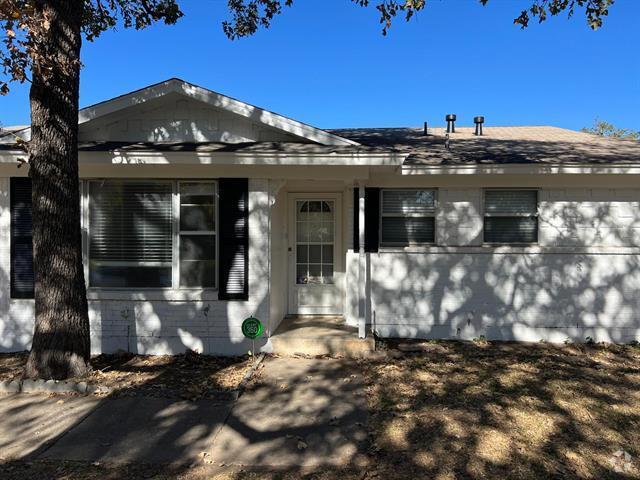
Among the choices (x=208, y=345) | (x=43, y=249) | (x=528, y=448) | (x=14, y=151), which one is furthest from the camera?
(x=208, y=345)

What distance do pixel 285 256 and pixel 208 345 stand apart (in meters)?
2.03

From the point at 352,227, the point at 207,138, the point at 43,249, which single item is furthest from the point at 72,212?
the point at 352,227

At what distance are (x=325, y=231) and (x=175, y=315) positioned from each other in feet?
9.45

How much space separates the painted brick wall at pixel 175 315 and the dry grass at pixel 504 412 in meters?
1.98

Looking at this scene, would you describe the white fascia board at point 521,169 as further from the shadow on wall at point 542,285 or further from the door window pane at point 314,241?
the door window pane at point 314,241

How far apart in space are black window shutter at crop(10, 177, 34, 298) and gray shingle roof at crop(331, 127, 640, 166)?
5.25 m

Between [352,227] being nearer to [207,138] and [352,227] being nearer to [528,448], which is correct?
[207,138]

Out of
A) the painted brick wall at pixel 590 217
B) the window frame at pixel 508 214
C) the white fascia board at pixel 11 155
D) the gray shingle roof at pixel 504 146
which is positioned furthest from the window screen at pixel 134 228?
the painted brick wall at pixel 590 217

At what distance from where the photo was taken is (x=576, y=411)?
471 cm

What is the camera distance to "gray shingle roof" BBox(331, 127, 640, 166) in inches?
A: 283

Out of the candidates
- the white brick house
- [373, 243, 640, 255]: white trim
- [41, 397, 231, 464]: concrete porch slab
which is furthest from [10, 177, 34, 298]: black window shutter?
[373, 243, 640, 255]: white trim

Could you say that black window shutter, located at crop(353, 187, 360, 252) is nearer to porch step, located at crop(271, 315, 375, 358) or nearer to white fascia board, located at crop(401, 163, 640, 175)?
white fascia board, located at crop(401, 163, 640, 175)

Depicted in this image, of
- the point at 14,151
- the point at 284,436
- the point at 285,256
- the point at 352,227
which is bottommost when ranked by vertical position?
the point at 284,436

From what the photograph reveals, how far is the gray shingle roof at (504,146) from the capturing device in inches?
283
